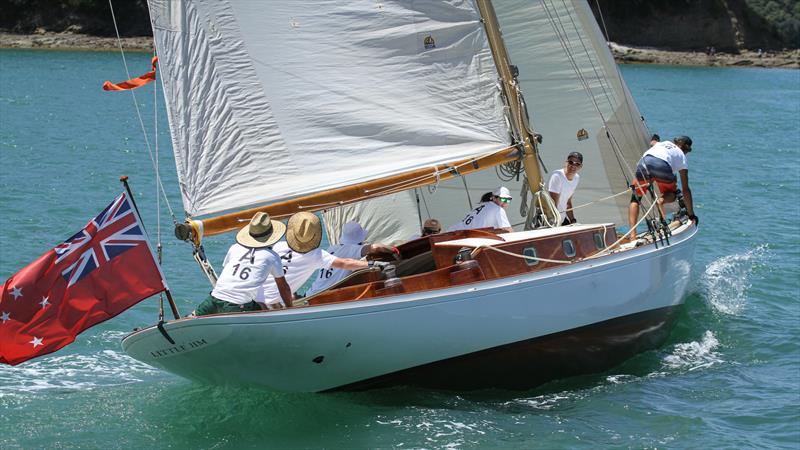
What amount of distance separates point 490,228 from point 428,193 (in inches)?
118

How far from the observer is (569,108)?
50.7ft

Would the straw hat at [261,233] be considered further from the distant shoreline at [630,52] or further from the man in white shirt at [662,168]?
the distant shoreline at [630,52]

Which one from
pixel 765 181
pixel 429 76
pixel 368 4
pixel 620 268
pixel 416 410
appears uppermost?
pixel 368 4

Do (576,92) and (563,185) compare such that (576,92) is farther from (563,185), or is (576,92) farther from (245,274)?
(245,274)

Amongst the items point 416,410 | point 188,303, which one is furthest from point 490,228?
point 188,303

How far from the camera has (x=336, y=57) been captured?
39.7 feet

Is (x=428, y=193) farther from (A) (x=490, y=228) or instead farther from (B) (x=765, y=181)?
(B) (x=765, y=181)

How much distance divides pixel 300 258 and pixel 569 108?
5.77 metres

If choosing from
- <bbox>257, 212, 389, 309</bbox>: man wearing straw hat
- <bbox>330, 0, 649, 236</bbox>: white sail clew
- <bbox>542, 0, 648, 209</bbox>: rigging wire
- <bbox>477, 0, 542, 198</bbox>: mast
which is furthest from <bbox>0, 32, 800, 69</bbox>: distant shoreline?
<bbox>257, 212, 389, 309</bbox>: man wearing straw hat

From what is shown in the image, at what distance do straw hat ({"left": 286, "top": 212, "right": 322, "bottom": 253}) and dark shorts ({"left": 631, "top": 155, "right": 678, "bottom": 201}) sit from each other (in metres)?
5.22

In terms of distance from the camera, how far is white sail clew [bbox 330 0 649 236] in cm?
1516

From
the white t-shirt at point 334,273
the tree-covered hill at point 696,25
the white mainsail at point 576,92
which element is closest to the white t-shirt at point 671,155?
the white mainsail at point 576,92

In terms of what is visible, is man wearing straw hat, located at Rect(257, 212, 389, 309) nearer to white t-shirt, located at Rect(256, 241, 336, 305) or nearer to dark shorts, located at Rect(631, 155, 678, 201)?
white t-shirt, located at Rect(256, 241, 336, 305)

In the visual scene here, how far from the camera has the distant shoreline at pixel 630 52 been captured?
2803 inches
